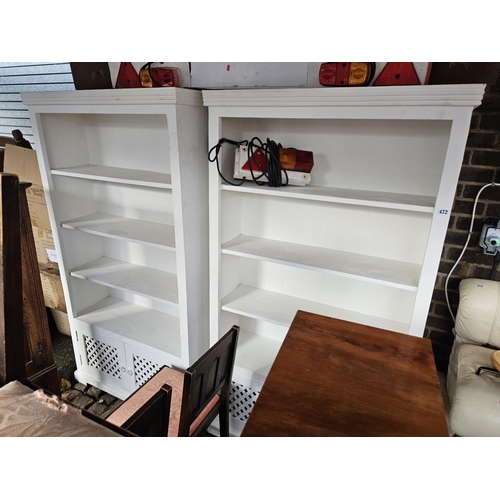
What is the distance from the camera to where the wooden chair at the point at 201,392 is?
110 cm

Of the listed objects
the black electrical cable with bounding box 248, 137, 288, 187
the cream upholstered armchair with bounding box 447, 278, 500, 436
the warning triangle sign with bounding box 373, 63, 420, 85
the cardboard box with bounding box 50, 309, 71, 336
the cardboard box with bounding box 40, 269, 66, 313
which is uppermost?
the warning triangle sign with bounding box 373, 63, 420, 85

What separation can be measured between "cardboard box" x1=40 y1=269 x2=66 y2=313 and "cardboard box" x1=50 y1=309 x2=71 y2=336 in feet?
0.54

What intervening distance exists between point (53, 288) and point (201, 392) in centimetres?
170

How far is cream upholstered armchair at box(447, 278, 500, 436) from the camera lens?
1.28 m

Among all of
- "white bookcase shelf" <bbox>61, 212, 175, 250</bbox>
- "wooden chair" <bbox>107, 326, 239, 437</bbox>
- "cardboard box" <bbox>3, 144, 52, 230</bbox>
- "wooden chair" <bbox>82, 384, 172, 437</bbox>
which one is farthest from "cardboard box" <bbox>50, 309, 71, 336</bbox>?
"wooden chair" <bbox>82, 384, 172, 437</bbox>

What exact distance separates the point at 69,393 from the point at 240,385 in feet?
4.12

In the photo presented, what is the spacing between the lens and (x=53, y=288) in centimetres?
236

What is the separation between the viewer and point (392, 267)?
1.46m

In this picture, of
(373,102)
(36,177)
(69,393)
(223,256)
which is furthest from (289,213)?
(69,393)

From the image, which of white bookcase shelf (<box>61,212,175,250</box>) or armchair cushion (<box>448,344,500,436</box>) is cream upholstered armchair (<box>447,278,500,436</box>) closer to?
armchair cushion (<box>448,344,500,436</box>)

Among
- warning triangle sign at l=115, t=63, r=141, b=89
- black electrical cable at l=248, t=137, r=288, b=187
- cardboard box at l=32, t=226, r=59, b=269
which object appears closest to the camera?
black electrical cable at l=248, t=137, r=288, b=187

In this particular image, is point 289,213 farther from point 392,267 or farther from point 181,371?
point 181,371

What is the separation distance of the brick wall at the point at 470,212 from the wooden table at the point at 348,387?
954 millimetres

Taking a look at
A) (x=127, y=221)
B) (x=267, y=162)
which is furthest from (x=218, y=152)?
(x=127, y=221)
